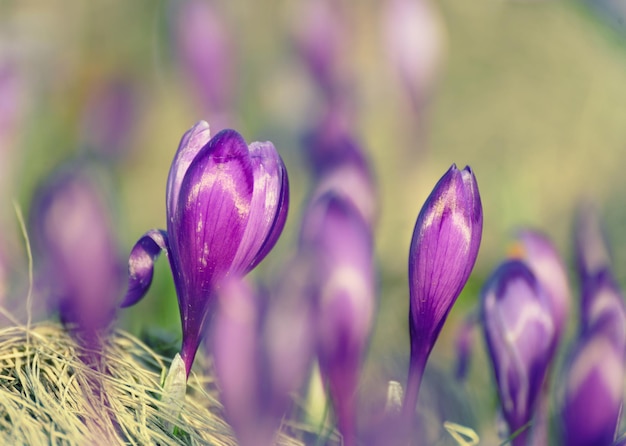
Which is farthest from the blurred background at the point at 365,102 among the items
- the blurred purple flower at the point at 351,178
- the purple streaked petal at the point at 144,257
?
the purple streaked petal at the point at 144,257

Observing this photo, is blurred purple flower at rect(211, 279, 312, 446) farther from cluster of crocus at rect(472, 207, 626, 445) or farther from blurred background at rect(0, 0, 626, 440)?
blurred background at rect(0, 0, 626, 440)

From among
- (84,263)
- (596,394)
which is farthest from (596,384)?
(84,263)

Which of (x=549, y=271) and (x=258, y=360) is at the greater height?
(x=549, y=271)

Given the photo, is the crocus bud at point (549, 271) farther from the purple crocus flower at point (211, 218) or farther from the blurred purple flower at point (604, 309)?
the purple crocus flower at point (211, 218)

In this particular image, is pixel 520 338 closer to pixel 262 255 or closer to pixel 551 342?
pixel 551 342

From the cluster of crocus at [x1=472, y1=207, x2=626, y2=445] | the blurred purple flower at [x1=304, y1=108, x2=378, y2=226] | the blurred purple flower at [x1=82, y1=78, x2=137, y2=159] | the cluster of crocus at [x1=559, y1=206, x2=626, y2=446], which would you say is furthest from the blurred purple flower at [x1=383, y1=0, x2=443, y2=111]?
the cluster of crocus at [x1=559, y1=206, x2=626, y2=446]

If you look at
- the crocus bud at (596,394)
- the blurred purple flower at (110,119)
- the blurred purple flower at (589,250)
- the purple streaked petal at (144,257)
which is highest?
the blurred purple flower at (589,250)

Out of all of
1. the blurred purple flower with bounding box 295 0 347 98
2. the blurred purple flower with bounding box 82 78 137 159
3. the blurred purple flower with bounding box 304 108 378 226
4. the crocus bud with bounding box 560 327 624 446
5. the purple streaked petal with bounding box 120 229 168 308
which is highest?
the blurred purple flower with bounding box 295 0 347 98
